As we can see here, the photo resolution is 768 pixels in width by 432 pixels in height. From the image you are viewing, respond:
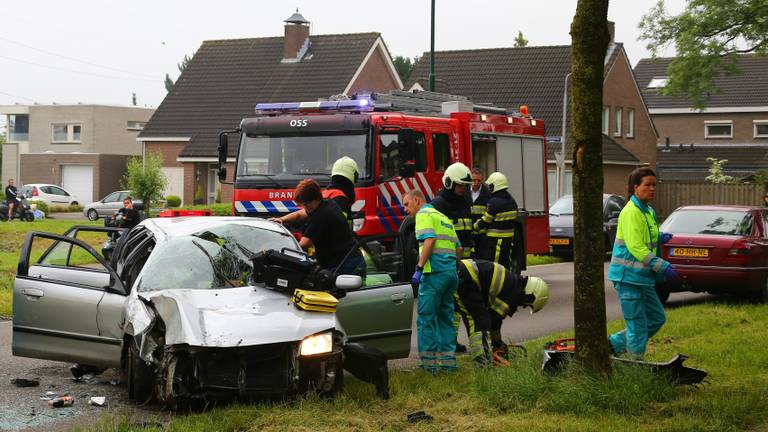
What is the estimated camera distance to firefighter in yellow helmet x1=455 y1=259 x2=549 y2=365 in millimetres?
9695

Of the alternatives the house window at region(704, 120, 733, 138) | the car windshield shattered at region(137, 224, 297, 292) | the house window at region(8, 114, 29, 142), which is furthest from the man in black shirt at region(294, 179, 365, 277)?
the house window at region(8, 114, 29, 142)

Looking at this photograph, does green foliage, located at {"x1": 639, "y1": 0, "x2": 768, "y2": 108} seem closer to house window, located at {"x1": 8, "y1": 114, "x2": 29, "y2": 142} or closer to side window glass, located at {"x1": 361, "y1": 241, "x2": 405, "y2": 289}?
side window glass, located at {"x1": 361, "y1": 241, "x2": 405, "y2": 289}

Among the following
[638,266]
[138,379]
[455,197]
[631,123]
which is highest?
[631,123]

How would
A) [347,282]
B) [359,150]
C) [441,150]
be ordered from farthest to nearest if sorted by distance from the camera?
1. [441,150]
2. [359,150]
3. [347,282]

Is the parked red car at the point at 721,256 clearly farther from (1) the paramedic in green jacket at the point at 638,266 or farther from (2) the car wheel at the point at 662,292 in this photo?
(1) the paramedic in green jacket at the point at 638,266

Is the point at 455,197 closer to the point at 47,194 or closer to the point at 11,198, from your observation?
the point at 11,198

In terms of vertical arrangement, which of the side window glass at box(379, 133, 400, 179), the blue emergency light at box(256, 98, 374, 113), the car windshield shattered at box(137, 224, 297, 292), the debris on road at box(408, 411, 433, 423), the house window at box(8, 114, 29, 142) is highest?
the house window at box(8, 114, 29, 142)

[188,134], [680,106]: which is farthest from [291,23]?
[680,106]

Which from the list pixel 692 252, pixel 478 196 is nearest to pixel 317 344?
pixel 478 196

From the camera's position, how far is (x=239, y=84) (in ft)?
167

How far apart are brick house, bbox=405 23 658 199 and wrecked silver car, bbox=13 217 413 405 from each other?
37655 mm

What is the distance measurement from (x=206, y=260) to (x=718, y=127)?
5608 cm

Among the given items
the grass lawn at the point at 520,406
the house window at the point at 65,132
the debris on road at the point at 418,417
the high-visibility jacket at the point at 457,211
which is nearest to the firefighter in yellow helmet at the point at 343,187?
the high-visibility jacket at the point at 457,211

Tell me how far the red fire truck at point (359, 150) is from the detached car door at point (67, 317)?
6.33 m
